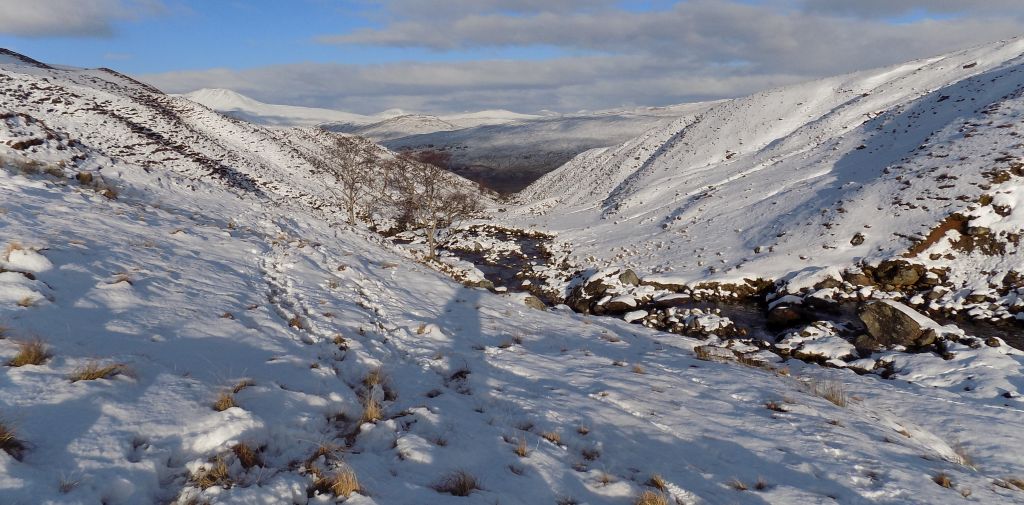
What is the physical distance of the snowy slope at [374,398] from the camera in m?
4.53

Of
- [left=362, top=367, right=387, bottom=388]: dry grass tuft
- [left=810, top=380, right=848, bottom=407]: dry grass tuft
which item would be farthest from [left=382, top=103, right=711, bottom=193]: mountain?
[left=362, top=367, right=387, bottom=388]: dry grass tuft

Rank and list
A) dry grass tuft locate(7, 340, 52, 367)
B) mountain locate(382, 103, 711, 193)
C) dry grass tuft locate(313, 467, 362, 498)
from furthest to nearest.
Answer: mountain locate(382, 103, 711, 193)
dry grass tuft locate(7, 340, 52, 367)
dry grass tuft locate(313, 467, 362, 498)

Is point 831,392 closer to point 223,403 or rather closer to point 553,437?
point 553,437

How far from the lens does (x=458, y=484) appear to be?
4820mm

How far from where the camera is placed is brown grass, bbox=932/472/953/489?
5.59 metres

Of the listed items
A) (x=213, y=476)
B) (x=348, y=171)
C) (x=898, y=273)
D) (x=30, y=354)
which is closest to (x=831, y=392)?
(x=213, y=476)

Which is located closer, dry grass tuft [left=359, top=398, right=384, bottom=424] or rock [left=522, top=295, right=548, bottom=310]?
dry grass tuft [left=359, top=398, right=384, bottom=424]

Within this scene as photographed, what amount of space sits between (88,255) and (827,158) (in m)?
37.8

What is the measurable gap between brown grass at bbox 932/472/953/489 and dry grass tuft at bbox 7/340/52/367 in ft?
33.8

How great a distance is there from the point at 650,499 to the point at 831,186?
28368mm

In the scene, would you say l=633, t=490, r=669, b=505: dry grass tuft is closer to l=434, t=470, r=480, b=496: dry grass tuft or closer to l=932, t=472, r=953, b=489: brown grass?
l=434, t=470, r=480, b=496: dry grass tuft

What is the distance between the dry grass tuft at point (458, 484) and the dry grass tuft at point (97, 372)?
150 inches

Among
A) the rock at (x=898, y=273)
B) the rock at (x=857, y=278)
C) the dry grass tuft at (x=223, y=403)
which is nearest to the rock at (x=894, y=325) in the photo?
the rock at (x=857, y=278)

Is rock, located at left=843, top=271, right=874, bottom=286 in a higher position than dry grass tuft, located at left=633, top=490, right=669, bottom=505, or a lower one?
lower
